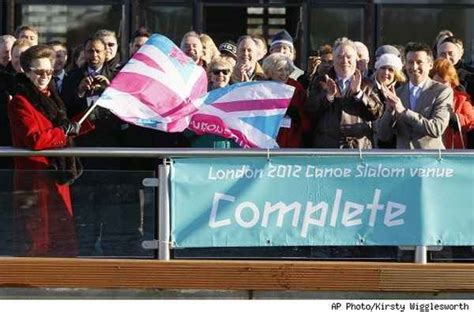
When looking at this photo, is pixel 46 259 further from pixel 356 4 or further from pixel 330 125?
pixel 356 4

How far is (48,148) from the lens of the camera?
28.3 feet

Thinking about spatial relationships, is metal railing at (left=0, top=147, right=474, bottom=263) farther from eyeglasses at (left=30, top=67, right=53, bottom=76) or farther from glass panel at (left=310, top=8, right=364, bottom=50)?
glass panel at (left=310, top=8, right=364, bottom=50)

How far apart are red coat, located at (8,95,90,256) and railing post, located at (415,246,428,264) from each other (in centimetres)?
232

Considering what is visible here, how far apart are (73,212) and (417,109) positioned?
2.62 m

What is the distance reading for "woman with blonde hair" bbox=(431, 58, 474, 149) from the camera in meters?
9.61

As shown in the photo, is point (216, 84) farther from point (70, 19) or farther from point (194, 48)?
point (70, 19)

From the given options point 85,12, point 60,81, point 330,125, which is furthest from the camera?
point 85,12

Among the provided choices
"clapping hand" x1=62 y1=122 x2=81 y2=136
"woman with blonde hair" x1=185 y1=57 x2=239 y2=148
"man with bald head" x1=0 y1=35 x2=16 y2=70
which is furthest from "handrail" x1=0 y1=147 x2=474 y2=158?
"man with bald head" x1=0 y1=35 x2=16 y2=70

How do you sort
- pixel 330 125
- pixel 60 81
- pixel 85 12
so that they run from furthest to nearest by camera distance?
pixel 85 12 → pixel 60 81 → pixel 330 125

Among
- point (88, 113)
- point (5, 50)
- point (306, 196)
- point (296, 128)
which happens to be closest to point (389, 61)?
point (296, 128)

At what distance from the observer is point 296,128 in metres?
9.38

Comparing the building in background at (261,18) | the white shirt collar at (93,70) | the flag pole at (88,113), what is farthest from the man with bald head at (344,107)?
the building in background at (261,18)
